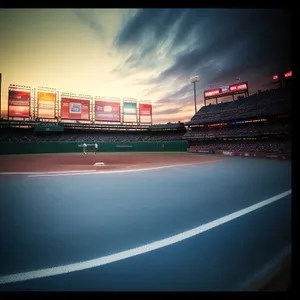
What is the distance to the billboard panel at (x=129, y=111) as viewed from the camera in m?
35.3

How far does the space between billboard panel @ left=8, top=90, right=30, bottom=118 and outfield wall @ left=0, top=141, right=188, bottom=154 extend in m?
5.13

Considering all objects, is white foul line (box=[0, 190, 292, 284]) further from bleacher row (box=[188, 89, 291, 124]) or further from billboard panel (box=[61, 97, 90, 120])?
billboard panel (box=[61, 97, 90, 120])

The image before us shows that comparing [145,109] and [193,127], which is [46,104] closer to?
[145,109]

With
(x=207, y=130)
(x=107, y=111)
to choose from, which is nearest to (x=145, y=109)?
(x=107, y=111)

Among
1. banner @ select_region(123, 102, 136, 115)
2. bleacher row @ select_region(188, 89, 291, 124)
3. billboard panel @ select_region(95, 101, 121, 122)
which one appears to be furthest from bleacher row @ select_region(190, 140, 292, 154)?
billboard panel @ select_region(95, 101, 121, 122)

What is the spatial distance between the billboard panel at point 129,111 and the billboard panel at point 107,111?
7.09ft

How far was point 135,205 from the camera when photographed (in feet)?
13.4

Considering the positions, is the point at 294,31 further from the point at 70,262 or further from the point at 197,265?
the point at 70,262

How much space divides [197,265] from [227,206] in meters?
2.46

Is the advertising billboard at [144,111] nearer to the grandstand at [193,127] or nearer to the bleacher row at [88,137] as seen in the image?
the grandstand at [193,127]

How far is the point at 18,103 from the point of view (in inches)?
1003

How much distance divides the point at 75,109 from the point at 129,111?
11.3 metres

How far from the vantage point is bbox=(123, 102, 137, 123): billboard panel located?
3528cm
